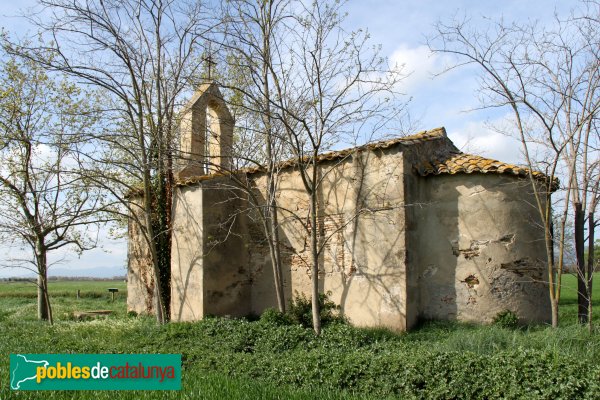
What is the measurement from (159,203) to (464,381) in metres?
9.74

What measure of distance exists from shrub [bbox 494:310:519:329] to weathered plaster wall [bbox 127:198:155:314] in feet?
32.0

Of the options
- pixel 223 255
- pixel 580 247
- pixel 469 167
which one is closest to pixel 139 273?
pixel 223 255

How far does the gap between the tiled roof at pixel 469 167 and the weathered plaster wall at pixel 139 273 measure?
8.70m

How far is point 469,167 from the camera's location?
33.3 ft

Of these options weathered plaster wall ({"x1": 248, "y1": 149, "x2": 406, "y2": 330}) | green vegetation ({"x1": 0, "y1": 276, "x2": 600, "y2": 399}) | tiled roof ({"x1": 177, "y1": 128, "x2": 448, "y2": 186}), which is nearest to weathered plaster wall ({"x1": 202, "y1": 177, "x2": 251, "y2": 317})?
→ tiled roof ({"x1": 177, "y1": 128, "x2": 448, "y2": 186})

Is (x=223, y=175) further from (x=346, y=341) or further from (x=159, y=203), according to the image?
(x=346, y=341)

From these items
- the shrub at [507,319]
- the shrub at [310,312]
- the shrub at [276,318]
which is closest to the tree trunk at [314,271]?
the shrub at [276,318]

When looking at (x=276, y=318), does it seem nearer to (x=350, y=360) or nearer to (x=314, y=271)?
(x=314, y=271)

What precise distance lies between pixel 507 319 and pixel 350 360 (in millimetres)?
4628

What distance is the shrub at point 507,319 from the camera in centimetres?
948

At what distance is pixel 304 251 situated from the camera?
11.6m

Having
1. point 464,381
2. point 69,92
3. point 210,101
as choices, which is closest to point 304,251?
point 210,101

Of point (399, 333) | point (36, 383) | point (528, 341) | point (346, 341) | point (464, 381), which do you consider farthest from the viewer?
point (399, 333)

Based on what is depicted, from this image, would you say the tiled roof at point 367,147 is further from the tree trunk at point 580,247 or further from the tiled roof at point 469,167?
the tree trunk at point 580,247
